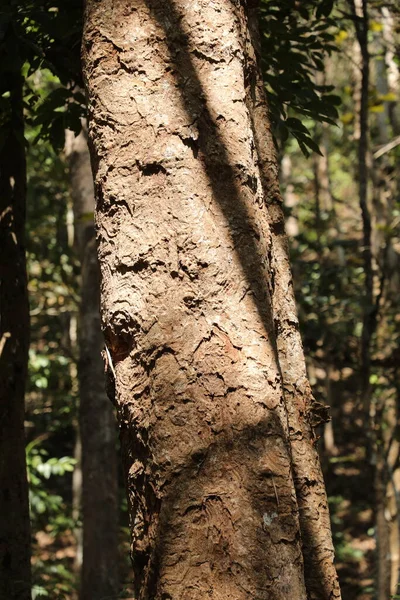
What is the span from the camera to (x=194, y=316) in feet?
5.25

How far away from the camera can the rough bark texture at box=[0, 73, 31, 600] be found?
3197 mm

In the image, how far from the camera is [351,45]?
10023mm

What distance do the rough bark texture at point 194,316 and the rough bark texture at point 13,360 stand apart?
1.64 meters

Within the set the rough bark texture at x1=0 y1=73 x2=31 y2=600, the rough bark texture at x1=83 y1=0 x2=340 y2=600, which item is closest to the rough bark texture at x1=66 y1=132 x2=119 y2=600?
the rough bark texture at x1=0 y1=73 x2=31 y2=600

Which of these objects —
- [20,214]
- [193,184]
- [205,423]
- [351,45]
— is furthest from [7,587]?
[351,45]

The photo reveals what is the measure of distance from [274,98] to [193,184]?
178 centimetres

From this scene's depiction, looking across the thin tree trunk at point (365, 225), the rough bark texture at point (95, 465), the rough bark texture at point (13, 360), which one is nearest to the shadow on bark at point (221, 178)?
the rough bark texture at point (13, 360)

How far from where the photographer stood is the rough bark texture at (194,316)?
1.47 metres

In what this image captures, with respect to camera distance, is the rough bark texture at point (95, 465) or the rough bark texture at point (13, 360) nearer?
the rough bark texture at point (13, 360)

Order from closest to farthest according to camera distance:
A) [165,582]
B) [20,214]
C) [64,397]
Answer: [165,582] < [20,214] < [64,397]

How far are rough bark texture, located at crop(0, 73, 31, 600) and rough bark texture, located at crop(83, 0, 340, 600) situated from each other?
64.7 inches

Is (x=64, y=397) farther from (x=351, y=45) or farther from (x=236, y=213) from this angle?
(x=236, y=213)

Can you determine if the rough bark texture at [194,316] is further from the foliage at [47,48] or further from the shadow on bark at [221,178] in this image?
the foliage at [47,48]

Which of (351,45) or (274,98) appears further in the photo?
(351,45)
